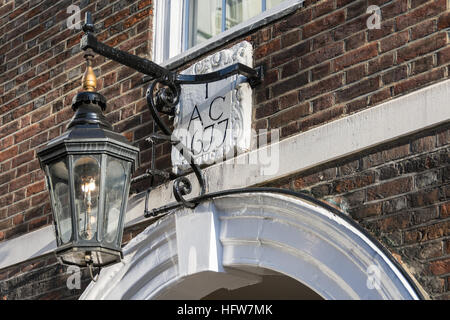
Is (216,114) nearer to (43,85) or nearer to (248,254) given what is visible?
(248,254)

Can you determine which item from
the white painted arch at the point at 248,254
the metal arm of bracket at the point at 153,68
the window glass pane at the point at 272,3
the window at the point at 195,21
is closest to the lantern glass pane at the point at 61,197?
the metal arm of bracket at the point at 153,68

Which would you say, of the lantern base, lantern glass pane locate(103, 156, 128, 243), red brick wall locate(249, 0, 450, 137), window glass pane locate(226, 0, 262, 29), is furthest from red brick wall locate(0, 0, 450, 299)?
the lantern base

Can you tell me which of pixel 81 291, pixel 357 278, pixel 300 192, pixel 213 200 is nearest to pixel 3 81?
pixel 81 291

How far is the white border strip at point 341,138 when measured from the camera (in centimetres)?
395

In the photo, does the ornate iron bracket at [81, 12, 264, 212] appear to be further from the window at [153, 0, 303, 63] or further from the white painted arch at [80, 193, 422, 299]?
the window at [153, 0, 303, 63]

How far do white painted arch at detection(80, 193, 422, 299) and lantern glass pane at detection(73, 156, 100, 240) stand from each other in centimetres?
90

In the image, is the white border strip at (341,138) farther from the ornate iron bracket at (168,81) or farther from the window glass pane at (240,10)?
the window glass pane at (240,10)

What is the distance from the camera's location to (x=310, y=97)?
4.56m

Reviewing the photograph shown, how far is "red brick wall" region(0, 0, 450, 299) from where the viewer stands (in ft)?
13.0

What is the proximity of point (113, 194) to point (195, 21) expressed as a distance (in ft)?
6.32

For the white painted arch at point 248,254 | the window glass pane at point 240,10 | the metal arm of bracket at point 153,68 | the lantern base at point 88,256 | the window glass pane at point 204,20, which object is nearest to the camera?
the lantern base at point 88,256

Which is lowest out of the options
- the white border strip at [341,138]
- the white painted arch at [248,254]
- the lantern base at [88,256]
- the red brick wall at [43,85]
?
the lantern base at [88,256]

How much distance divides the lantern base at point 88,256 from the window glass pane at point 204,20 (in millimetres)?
1913
